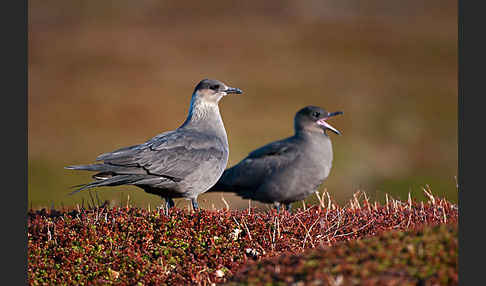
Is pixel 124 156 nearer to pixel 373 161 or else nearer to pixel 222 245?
pixel 222 245

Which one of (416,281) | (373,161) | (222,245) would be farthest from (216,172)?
(373,161)

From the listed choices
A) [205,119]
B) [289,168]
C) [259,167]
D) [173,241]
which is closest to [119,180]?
[173,241]

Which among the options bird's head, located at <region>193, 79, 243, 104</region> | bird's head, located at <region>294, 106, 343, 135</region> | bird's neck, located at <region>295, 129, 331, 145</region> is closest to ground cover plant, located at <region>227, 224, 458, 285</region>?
bird's head, located at <region>193, 79, 243, 104</region>

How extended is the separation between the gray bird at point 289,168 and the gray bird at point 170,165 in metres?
1.45

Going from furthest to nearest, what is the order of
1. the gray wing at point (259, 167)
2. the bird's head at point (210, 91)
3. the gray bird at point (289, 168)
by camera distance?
the gray wing at point (259, 167)
the gray bird at point (289, 168)
the bird's head at point (210, 91)

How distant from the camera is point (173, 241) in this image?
6086 mm

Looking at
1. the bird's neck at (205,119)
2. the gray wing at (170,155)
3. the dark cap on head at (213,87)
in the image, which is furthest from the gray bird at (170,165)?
the dark cap on head at (213,87)

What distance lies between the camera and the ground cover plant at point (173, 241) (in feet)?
18.8

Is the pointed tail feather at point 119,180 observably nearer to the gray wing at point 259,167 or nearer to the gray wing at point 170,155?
the gray wing at point 170,155

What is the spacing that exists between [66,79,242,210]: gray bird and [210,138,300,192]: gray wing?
143 centimetres

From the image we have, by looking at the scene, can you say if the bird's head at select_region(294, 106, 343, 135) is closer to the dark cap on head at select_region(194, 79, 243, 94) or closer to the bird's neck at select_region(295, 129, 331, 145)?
the bird's neck at select_region(295, 129, 331, 145)

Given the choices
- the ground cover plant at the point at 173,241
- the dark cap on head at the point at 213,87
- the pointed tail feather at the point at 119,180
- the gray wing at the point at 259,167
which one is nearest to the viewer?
the ground cover plant at the point at 173,241

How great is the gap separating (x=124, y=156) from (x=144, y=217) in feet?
3.76

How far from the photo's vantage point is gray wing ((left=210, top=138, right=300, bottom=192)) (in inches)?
372
